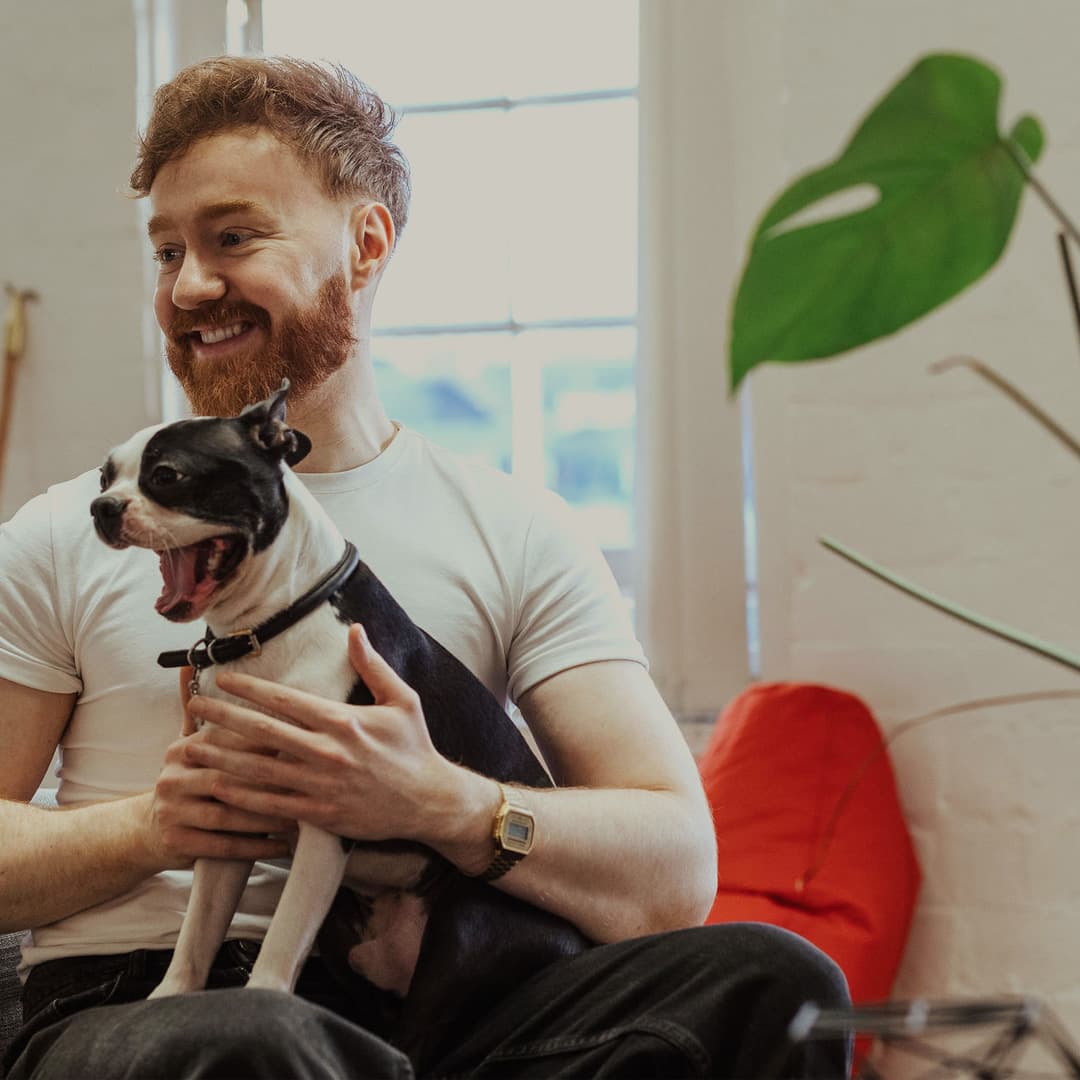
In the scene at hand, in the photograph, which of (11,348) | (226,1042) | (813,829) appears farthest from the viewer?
(11,348)

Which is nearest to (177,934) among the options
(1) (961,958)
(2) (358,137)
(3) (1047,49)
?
(2) (358,137)

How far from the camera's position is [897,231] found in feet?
2.14

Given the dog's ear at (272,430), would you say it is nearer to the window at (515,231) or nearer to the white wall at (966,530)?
the white wall at (966,530)

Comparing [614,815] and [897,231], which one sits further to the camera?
[614,815]

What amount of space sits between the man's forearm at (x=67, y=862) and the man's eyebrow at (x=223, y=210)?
0.56 metres

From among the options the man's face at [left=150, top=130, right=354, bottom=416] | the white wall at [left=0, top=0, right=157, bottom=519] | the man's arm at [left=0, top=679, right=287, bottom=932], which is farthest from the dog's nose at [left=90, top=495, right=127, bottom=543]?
the white wall at [left=0, top=0, right=157, bottom=519]

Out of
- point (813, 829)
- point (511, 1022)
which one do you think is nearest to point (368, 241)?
point (511, 1022)

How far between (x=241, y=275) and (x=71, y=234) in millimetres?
1104

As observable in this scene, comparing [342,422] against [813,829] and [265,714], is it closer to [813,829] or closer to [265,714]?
[265,714]

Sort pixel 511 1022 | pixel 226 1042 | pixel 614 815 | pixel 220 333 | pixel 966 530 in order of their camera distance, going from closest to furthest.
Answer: pixel 226 1042
pixel 511 1022
pixel 614 815
pixel 220 333
pixel 966 530

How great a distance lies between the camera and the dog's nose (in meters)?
1.04

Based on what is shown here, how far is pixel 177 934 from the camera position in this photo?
51.3 inches

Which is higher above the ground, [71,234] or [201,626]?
[71,234]

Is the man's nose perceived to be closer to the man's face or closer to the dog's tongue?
the man's face
